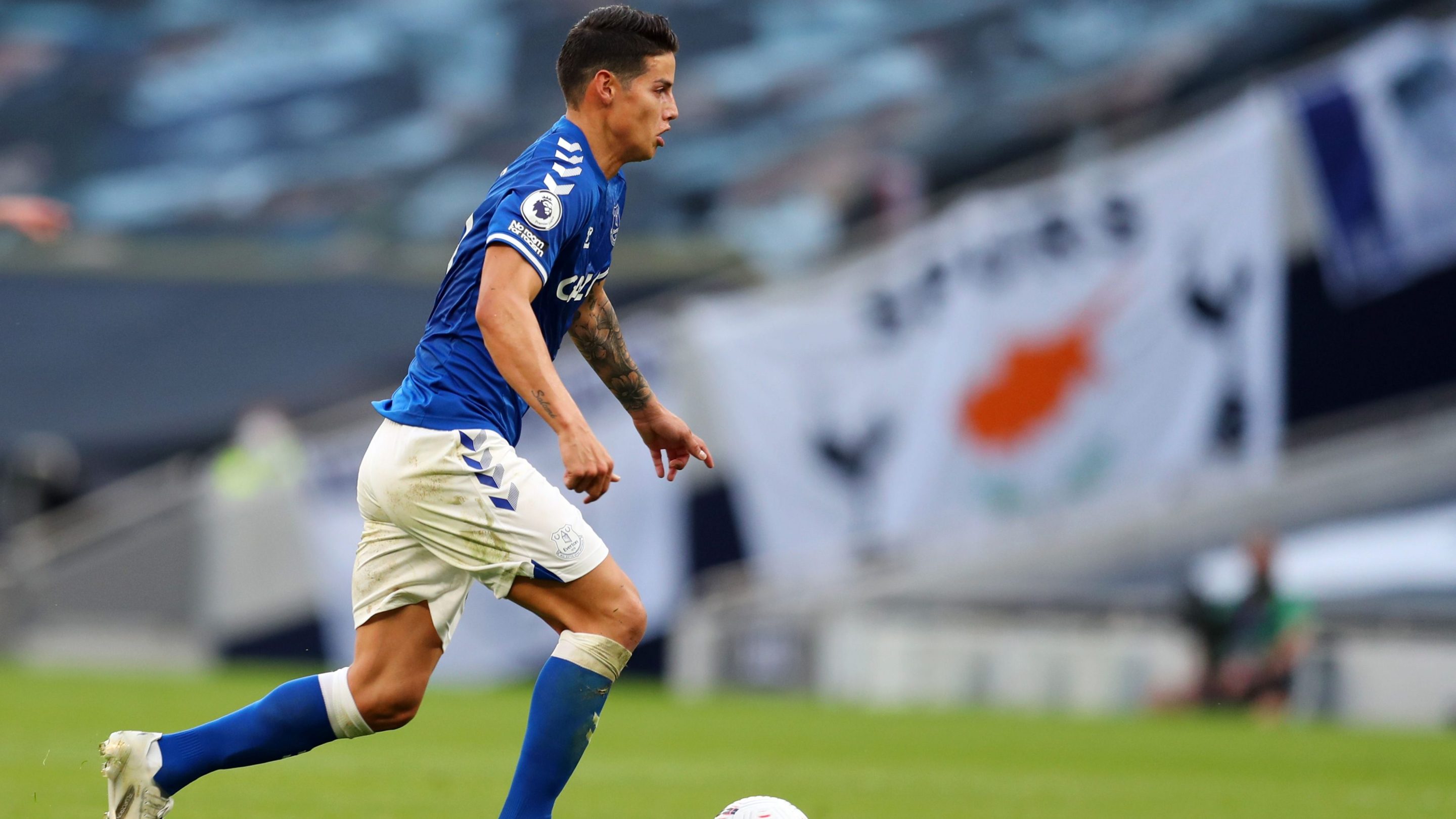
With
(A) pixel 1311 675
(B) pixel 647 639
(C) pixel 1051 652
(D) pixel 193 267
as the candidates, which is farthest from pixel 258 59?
(A) pixel 1311 675

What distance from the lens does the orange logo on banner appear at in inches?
677

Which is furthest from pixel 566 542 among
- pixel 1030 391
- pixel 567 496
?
pixel 1030 391

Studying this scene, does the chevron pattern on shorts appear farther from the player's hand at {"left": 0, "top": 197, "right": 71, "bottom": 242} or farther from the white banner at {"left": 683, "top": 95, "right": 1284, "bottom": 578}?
the white banner at {"left": 683, "top": 95, "right": 1284, "bottom": 578}

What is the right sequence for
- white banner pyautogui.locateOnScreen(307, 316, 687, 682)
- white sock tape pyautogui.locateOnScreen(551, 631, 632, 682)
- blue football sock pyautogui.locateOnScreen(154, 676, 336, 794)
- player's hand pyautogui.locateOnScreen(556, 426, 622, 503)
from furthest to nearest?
1. white banner pyautogui.locateOnScreen(307, 316, 687, 682)
2. blue football sock pyautogui.locateOnScreen(154, 676, 336, 794)
3. white sock tape pyautogui.locateOnScreen(551, 631, 632, 682)
4. player's hand pyautogui.locateOnScreen(556, 426, 622, 503)

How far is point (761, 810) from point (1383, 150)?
46.9 feet

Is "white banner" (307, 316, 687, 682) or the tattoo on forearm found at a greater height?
"white banner" (307, 316, 687, 682)

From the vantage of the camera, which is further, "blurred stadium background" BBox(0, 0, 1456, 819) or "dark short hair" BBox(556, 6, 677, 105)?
"blurred stadium background" BBox(0, 0, 1456, 819)

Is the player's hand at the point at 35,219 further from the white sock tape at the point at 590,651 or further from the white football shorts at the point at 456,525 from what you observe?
the white sock tape at the point at 590,651

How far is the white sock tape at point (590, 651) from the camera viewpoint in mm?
4625

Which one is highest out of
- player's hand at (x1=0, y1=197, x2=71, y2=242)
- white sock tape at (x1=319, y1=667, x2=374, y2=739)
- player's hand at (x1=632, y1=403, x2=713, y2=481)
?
player's hand at (x1=0, y1=197, x2=71, y2=242)

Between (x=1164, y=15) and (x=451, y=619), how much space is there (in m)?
20.4

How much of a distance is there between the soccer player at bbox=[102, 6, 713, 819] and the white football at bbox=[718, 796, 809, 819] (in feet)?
1.84

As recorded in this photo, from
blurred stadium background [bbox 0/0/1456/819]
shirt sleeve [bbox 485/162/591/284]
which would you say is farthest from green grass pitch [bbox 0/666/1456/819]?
shirt sleeve [bbox 485/162/591/284]

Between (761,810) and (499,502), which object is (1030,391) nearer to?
(761,810)
